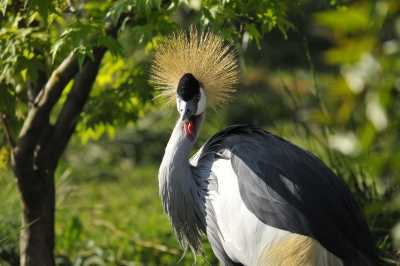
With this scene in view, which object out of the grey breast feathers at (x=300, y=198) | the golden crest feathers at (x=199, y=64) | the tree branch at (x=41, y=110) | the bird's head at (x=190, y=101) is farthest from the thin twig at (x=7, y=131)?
the grey breast feathers at (x=300, y=198)

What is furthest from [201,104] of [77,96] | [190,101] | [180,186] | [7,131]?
[7,131]

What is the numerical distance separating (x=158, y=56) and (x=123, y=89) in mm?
371

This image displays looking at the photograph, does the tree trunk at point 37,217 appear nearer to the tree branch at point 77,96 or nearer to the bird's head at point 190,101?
the tree branch at point 77,96

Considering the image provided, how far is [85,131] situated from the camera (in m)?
3.39

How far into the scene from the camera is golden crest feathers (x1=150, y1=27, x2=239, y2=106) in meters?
2.81

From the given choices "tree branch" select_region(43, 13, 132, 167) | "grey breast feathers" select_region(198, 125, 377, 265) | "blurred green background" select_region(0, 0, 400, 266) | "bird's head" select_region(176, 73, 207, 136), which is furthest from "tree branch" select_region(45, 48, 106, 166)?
"grey breast feathers" select_region(198, 125, 377, 265)

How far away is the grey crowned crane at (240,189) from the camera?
2.44 metres

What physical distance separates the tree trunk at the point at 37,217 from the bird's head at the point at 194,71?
25.3 inches

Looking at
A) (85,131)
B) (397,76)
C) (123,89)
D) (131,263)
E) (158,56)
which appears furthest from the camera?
(131,263)

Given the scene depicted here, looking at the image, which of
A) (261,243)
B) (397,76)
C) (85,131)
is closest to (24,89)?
(85,131)

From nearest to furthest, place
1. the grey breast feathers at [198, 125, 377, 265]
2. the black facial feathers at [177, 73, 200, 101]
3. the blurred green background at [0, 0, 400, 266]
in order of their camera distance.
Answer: the blurred green background at [0, 0, 400, 266], the grey breast feathers at [198, 125, 377, 265], the black facial feathers at [177, 73, 200, 101]

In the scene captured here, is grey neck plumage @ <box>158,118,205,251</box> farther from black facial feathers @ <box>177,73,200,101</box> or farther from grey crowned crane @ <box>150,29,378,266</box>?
black facial feathers @ <box>177,73,200,101</box>

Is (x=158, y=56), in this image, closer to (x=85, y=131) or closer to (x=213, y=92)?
(x=213, y=92)

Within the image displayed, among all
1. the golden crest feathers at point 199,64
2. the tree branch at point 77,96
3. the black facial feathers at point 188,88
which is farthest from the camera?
the tree branch at point 77,96
